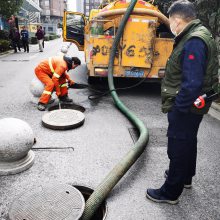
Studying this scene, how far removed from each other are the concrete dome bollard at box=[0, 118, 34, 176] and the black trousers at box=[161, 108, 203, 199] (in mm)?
1866

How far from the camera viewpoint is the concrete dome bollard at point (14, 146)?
3.29 m

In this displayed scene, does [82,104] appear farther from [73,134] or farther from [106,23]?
[106,23]

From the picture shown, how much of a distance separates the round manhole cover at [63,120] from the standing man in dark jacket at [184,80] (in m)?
2.41

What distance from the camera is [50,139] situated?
436cm

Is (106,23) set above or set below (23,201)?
above

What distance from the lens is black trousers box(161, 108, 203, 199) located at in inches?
101

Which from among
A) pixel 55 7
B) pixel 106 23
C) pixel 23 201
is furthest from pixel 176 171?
pixel 55 7

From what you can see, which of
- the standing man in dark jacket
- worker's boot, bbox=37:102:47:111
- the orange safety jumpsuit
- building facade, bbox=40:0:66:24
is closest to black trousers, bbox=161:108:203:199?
the standing man in dark jacket

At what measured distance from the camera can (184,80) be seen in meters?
2.34

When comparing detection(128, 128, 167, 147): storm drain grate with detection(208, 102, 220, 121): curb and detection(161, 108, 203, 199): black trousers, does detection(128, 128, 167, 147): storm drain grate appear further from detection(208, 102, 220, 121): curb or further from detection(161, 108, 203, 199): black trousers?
detection(208, 102, 220, 121): curb

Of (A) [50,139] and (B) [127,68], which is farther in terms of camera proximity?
(B) [127,68]

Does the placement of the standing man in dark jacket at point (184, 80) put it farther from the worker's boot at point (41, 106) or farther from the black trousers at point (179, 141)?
the worker's boot at point (41, 106)

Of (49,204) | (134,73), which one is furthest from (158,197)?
(134,73)

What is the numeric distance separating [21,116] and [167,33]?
4.47 meters
